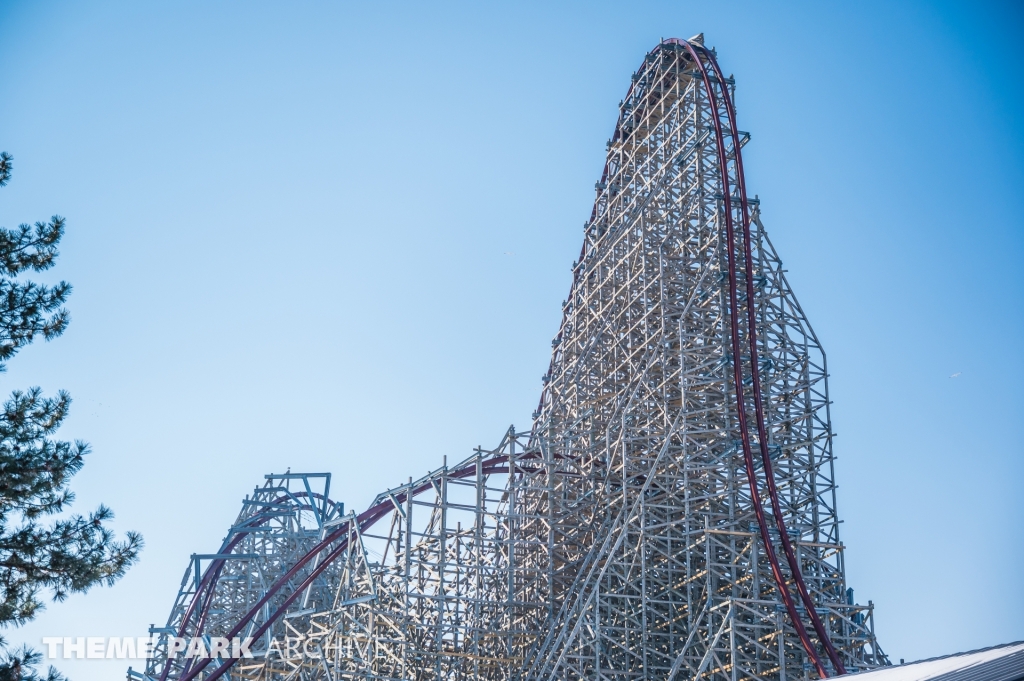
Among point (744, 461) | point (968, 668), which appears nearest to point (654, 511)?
point (744, 461)

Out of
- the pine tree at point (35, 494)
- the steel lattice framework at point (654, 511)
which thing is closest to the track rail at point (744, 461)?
the steel lattice framework at point (654, 511)

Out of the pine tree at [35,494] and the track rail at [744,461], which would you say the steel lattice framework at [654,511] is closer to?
the track rail at [744,461]

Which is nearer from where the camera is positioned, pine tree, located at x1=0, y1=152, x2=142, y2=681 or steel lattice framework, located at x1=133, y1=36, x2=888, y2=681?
pine tree, located at x1=0, y1=152, x2=142, y2=681

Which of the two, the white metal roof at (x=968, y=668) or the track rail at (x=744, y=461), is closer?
the white metal roof at (x=968, y=668)

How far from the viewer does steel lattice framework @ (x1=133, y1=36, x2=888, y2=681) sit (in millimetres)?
23078

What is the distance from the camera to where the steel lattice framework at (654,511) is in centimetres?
2308

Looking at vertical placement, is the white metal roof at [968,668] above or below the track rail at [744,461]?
below

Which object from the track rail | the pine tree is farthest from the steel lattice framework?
the pine tree

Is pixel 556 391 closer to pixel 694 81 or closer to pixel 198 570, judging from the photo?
pixel 694 81

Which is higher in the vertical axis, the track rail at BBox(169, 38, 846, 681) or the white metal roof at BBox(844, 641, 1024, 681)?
the track rail at BBox(169, 38, 846, 681)

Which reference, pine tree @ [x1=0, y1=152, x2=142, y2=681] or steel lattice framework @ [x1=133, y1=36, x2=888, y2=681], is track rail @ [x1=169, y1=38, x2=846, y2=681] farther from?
pine tree @ [x1=0, y1=152, x2=142, y2=681]

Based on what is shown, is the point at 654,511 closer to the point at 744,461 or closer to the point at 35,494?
the point at 744,461

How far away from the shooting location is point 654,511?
990 inches

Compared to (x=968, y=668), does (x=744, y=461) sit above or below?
above
